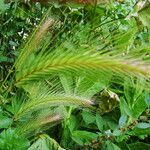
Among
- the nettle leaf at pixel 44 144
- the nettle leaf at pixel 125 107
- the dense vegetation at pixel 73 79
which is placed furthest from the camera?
the nettle leaf at pixel 125 107

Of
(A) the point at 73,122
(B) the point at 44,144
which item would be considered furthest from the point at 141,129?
(B) the point at 44,144

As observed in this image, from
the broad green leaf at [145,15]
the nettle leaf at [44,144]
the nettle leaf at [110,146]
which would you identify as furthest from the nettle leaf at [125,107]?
the broad green leaf at [145,15]

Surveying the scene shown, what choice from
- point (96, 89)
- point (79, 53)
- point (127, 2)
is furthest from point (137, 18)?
point (79, 53)

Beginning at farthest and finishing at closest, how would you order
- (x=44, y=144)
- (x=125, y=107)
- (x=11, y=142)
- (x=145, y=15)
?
(x=145, y=15) → (x=125, y=107) → (x=44, y=144) → (x=11, y=142)

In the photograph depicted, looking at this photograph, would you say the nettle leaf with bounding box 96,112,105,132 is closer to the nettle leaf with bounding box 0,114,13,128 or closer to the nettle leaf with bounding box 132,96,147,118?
the nettle leaf with bounding box 132,96,147,118

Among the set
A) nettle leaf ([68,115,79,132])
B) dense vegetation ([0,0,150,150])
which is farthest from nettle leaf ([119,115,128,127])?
nettle leaf ([68,115,79,132])

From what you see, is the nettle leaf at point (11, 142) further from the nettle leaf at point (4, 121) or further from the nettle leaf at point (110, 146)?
the nettle leaf at point (110, 146)

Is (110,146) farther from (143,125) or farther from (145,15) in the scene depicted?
(145,15)
